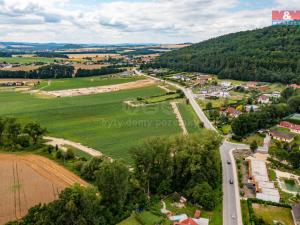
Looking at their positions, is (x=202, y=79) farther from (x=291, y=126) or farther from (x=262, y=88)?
(x=291, y=126)

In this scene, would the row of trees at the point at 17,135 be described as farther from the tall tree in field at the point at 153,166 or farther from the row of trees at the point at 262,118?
the row of trees at the point at 262,118

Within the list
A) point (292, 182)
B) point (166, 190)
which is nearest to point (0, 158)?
point (166, 190)

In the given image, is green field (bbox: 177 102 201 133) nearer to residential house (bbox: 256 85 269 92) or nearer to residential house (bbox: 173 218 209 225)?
residential house (bbox: 173 218 209 225)

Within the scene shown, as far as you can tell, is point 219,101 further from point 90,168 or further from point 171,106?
point 90,168

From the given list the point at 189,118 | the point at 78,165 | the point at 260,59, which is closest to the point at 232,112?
the point at 189,118

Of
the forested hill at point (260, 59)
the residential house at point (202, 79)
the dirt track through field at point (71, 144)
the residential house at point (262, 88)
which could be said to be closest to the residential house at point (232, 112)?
the residential house at point (262, 88)
